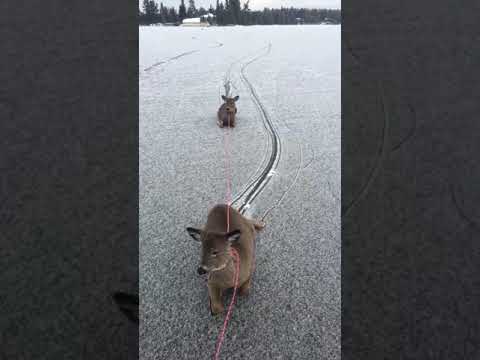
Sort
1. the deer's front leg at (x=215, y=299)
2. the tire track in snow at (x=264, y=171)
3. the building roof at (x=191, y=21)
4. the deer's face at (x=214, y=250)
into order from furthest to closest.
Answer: the building roof at (x=191, y=21) → the tire track in snow at (x=264, y=171) → the deer's front leg at (x=215, y=299) → the deer's face at (x=214, y=250)

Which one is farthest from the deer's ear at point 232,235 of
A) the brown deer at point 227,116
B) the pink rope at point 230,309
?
the brown deer at point 227,116

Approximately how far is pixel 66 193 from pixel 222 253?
1.01 m

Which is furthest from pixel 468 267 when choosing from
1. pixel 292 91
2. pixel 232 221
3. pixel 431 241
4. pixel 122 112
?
pixel 292 91

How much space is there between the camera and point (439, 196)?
1605 mm

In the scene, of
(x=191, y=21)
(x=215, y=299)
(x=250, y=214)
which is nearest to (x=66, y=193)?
(x=250, y=214)

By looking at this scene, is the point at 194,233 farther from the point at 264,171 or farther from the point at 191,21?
the point at 191,21

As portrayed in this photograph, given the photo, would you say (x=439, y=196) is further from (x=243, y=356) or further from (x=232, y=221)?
(x=243, y=356)

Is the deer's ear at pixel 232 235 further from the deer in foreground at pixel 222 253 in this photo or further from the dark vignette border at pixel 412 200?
the dark vignette border at pixel 412 200

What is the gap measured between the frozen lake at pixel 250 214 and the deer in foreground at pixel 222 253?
0.21ft

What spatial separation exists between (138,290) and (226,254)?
0.42 meters

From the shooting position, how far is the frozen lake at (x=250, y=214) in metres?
1.01

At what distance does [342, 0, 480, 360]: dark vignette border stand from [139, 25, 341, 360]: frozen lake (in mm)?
96

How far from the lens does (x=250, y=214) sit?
155 centimetres

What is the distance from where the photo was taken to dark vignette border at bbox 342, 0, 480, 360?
1082 millimetres
